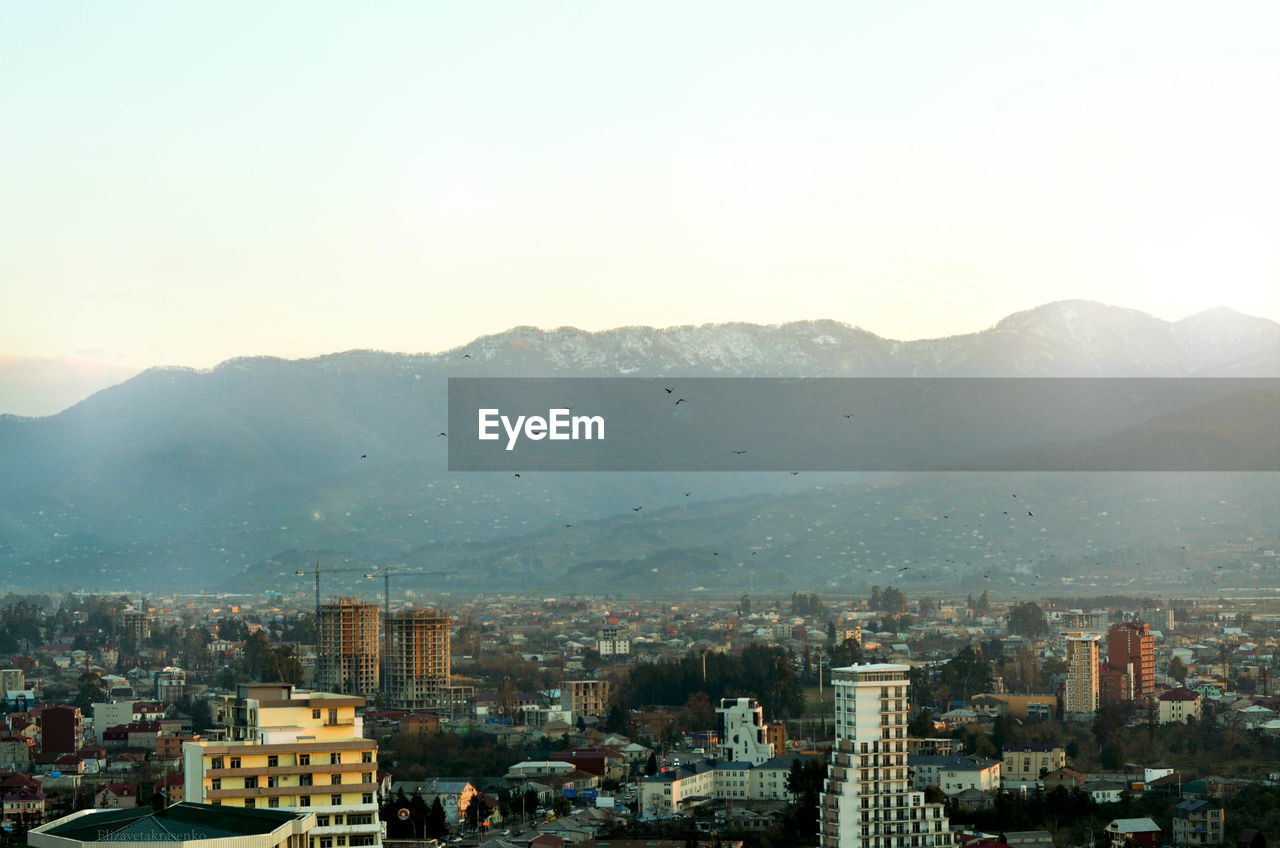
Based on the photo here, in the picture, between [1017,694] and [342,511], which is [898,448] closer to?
[342,511]

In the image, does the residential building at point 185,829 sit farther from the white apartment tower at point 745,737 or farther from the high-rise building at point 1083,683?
the high-rise building at point 1083,683

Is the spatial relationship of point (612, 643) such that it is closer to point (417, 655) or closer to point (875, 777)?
point (417, 655)

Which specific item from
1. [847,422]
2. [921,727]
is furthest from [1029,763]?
[847,422]

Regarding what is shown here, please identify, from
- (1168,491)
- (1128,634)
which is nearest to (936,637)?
(1128,634)

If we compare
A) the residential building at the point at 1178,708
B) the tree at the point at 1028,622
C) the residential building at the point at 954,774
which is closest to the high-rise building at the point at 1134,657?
the residential building at the point at 1178,708

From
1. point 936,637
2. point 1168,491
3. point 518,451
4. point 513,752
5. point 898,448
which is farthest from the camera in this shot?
point 518,451

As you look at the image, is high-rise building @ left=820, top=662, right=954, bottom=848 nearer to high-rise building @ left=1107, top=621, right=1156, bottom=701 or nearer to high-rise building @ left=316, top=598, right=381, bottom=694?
high-rise building @ left=1107, top=621, right=1156, bottom=701
